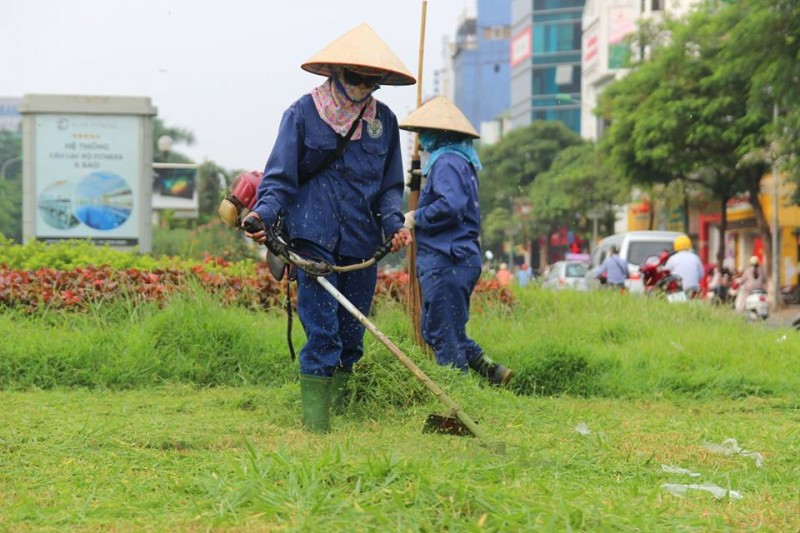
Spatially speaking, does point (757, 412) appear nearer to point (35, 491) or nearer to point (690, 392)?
point (690, 392)

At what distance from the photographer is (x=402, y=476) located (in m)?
3.73

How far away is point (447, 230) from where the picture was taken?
7586 mm

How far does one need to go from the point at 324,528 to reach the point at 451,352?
420 cm

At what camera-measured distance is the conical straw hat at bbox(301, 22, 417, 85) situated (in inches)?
236

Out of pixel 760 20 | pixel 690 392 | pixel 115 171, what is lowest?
pixel 690 392

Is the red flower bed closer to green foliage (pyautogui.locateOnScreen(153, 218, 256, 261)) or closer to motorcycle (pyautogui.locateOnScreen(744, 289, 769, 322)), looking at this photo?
green foliage (pyautogui.locateOnScreen(153, 218, 256, 261))

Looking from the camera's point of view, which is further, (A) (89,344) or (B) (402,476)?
(A) (89,344)

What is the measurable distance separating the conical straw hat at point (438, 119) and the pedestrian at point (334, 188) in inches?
49.9

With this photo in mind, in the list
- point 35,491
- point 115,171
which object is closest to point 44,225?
point 115,171

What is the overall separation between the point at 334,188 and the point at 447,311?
1.60 metres

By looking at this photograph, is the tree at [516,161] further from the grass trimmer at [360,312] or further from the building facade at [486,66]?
the grass trimmer at [360,312]

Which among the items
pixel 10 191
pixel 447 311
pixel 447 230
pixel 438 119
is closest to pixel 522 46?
pixel 10 191

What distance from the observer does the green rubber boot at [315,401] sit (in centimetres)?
592

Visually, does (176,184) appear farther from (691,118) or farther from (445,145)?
(445,145)
